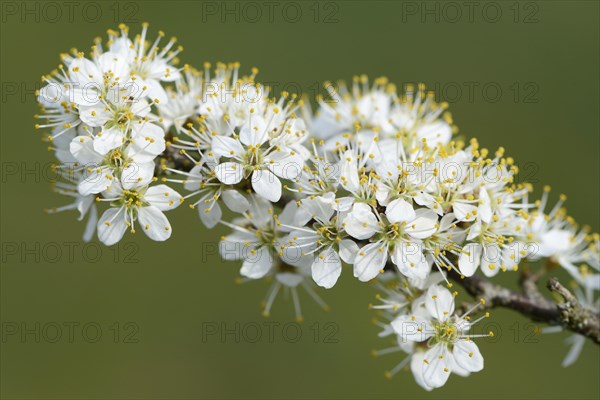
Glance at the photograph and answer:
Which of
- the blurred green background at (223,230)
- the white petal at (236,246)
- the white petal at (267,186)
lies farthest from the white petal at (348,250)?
the blurred green background at (223,230)

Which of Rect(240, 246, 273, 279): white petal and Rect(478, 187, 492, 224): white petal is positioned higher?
Rect(478, 187, 492, 224): white petal

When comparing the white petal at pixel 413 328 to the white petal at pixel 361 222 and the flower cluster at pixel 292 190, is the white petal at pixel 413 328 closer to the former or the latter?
the flower cluster at pixel 292 190

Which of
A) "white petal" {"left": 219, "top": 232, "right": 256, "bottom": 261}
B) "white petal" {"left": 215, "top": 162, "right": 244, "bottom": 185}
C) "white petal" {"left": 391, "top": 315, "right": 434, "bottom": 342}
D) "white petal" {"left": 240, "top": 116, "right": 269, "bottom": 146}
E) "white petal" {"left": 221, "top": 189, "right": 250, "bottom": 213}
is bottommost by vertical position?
"white petal" {"left": 391, "top": 315, "right": 434, "bottom": 342}

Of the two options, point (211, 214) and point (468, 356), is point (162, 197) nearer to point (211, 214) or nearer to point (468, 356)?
point (211, 214)

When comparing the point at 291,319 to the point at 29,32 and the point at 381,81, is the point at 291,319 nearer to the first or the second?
the point at 381,81

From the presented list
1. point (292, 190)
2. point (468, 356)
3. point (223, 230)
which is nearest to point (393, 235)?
point (292, 190)

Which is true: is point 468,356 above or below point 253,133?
below

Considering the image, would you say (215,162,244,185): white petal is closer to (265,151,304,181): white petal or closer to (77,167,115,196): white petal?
(265,151,304,181): white petal

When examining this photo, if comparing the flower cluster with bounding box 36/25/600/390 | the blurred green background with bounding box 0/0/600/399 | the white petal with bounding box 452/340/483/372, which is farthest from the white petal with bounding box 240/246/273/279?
the blurred green background with bounding box 0/0/600/399
